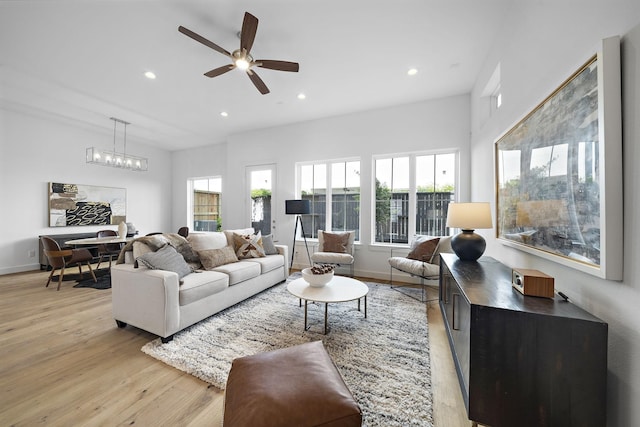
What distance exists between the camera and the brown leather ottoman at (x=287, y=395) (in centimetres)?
93

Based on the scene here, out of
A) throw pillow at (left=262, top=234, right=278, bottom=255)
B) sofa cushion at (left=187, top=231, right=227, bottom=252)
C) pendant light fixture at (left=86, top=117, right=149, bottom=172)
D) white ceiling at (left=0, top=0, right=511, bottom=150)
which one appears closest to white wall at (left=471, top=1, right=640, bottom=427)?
white ceiling at (left=0, top=0, right=511, bottom=150)

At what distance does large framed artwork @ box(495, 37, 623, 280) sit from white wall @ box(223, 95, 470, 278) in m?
2.12

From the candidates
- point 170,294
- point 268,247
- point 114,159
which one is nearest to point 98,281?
point 114,159

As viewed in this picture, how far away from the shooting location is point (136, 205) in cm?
620

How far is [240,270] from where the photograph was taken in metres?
2.93

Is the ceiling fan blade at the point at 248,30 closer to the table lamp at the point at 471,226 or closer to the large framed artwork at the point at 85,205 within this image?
the table lamp at the point at 471,226

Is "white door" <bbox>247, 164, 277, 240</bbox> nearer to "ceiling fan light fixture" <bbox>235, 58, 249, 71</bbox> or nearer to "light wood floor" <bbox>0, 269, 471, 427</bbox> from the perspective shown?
"ceiling fan light fixture" <bbox>235, 58, 249, 71</bbox>

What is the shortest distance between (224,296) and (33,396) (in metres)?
1.41

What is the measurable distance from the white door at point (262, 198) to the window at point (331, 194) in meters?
0.67

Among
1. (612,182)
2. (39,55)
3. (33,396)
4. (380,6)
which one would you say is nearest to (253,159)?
(39,55)

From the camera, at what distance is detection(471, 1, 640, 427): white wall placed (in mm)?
997

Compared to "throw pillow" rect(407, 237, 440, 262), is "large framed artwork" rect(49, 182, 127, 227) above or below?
above

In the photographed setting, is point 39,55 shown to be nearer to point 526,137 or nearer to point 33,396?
point 33,396

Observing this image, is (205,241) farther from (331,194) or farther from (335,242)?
(331,194)
